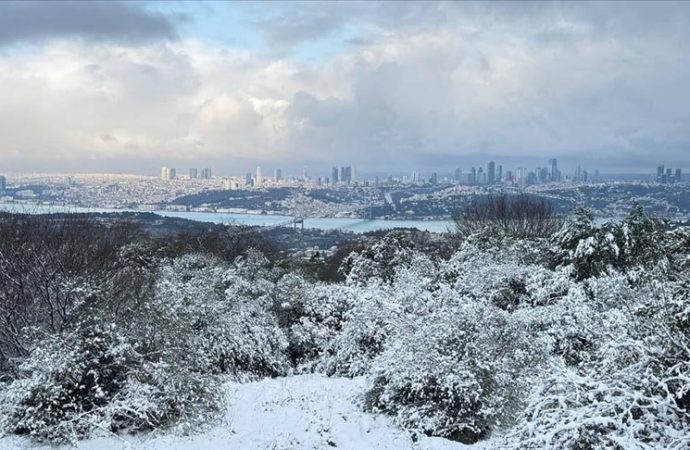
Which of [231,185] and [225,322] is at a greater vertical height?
[231,185]

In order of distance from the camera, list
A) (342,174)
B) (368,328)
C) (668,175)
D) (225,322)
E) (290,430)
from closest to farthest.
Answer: (290,430) < (368,328) < (225,322) < (668,175) < (342,174)

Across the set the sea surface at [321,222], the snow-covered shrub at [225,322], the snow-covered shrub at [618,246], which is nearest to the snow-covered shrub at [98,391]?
the snow-covered shrub at [225,322]

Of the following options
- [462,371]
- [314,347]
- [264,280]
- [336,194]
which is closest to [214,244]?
[264,280]

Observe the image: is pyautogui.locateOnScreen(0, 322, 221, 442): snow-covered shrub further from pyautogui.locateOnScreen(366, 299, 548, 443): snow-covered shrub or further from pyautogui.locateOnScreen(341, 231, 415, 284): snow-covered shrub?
pyautogui.locateOnScreen(341, 231, 415, 284): snow-covered shrub

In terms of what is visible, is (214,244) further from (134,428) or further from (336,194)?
(336,194)

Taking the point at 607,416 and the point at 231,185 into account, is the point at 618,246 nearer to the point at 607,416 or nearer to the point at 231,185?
the point at 607,416

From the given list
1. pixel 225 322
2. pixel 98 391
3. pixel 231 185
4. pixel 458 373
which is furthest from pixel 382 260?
pixel 231 185

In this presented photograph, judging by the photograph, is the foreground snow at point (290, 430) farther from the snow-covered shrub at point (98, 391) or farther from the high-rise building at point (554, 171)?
the high-rise building at point (554, 171)
